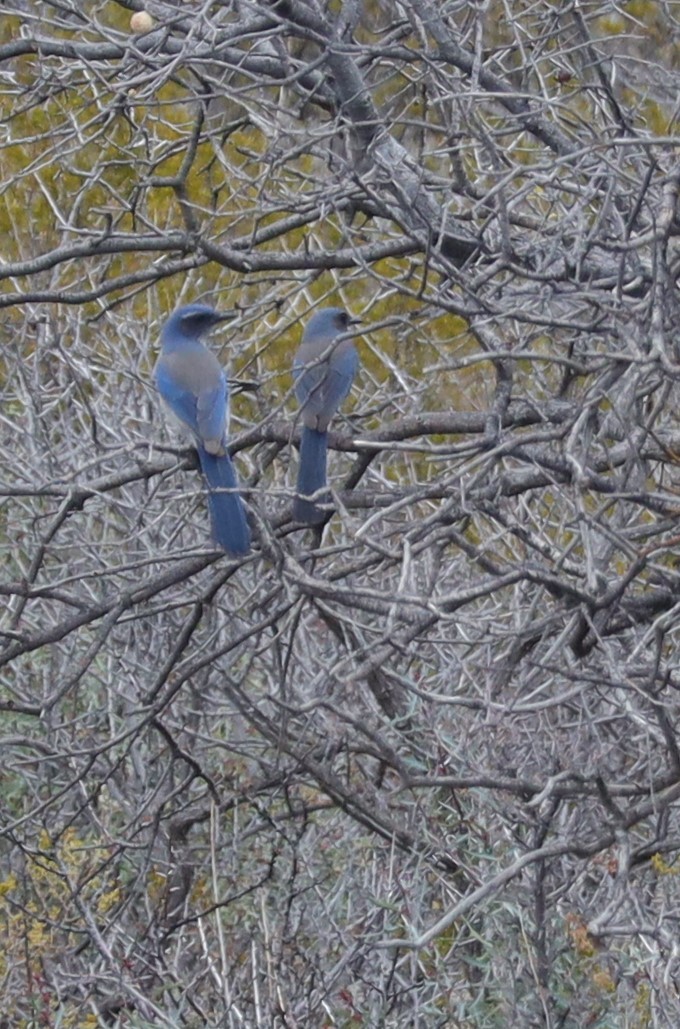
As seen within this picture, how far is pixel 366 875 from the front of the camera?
16.4 feet

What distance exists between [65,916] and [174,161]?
6944mm

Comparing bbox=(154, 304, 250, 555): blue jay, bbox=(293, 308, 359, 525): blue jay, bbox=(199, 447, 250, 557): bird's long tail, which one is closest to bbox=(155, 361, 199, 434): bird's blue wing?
bbox=(154, 304, 250, 555): blue jay

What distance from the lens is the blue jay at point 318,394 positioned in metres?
4.61

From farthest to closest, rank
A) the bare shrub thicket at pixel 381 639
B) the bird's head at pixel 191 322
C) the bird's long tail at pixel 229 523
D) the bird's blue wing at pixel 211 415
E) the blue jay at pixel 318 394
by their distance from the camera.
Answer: the bird's head at pixel 191 322, the bird's blue wing at pixel 211 415, the bird's long tail at pixel 229 523, the blue jay at pixel 318 394, the bare shrub thicket at pixel 381 639

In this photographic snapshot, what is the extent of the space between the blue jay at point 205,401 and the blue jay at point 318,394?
0.64 ft

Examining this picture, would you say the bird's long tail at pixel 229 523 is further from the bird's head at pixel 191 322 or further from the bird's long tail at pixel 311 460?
the bird's head at pixel 191 322

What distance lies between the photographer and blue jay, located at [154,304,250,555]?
4.90 m

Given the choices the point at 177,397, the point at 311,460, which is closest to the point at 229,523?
the point at 311,460

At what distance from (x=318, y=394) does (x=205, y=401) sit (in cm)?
67

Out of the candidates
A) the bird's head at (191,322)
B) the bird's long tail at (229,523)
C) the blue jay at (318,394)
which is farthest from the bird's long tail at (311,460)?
the bird's head at (191,322)

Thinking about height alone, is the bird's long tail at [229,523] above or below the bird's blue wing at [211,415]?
above

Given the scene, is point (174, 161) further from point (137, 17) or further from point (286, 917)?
point (286, 917)

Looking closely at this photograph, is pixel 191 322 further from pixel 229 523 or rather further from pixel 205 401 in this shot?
pixel 229 523

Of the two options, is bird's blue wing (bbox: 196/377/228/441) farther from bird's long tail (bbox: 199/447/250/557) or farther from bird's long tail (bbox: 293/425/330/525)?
bird's long tail (bbox: 199/447/250/557)
